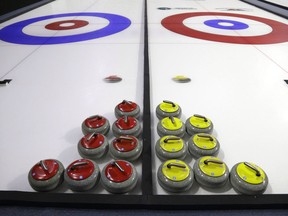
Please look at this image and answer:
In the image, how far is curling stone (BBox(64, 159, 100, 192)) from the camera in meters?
0.83

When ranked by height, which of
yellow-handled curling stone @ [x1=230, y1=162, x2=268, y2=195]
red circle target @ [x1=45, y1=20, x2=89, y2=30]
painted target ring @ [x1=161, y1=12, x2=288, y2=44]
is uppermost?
red circle target @ [x1=45, y1=20, x2=89, y2=30]

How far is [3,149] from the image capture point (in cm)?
107

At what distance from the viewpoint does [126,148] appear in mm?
952

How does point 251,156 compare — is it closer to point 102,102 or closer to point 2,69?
point 102,102

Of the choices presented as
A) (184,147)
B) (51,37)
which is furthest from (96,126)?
(51,37)

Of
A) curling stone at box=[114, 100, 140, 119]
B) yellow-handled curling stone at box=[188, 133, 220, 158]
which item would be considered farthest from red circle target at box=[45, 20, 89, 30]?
yellow-handled curling stone at box=[188, 133, 220, 158]

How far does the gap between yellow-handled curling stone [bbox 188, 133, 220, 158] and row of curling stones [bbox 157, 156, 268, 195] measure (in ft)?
0.24

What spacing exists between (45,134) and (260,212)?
0.96 meters

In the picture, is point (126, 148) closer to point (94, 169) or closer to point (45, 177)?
point (94, 169)

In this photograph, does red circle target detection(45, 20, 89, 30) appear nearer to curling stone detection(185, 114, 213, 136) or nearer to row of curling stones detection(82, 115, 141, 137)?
row of curling stones detection(82, 115, 141, 137)

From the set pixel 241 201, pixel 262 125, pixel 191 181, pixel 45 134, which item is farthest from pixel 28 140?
pixel 262 125

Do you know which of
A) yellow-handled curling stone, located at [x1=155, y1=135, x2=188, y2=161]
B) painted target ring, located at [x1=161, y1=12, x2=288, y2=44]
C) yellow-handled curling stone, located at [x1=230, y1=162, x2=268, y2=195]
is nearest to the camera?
yellow-handled curling stone, located at [x1=230, y1=162, x2=268, y2=195]

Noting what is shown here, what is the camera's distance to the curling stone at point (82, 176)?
83 cm

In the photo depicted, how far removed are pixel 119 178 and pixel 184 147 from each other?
0.29 m
